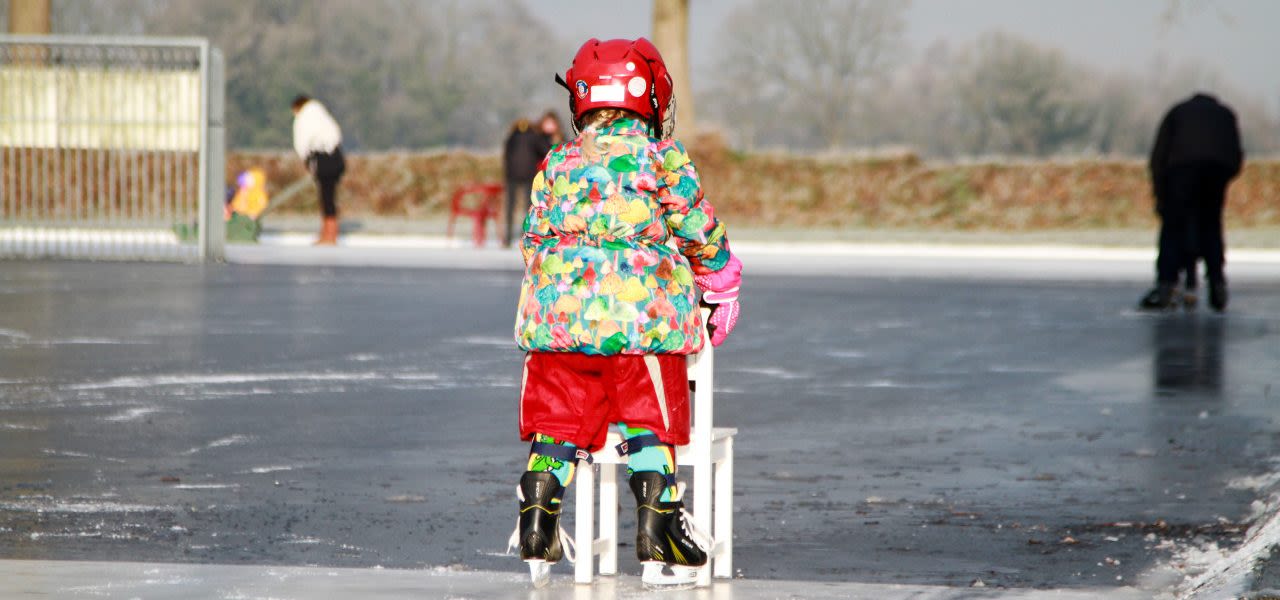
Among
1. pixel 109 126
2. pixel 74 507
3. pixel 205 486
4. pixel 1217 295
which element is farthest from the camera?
pixel 109 126

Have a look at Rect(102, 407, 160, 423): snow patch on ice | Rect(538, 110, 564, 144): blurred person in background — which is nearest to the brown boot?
Rect(538, 110, 564, 144): blurred person in background

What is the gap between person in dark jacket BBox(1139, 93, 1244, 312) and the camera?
49.5 feet

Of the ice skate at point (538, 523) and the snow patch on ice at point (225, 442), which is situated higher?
the ice skate at point (538, 523)

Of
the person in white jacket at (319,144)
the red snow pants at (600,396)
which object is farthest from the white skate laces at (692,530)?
the person in white jacket at (319,144)

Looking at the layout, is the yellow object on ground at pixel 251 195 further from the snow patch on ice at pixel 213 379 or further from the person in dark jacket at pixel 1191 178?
the snow patch on ice at pixel 213 379

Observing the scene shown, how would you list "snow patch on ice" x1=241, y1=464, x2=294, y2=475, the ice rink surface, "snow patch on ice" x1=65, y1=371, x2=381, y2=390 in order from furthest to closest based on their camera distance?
"snow patch on ice" x1=65, y1=371, x2=381, y2=390
"snow patch on ice" x1=241, y1=464, x2=294, y2=475
the ice rink surface

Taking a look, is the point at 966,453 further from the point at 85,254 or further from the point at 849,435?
the point at 85,254

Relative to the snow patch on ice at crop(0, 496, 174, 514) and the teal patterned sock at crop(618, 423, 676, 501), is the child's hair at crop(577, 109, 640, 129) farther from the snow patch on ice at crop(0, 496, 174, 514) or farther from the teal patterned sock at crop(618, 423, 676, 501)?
the snow patch on ice at crop(0, 496, 174, 514)

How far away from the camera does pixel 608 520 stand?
15.5 feet

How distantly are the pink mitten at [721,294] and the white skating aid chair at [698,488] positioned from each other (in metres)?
0.09

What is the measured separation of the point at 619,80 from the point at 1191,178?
38.1ft

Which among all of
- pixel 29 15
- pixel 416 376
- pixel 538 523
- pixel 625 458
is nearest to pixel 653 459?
pixel 625 458

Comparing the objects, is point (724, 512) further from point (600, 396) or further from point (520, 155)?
point (520, 155)

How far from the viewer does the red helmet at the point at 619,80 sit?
4574 millimetres
